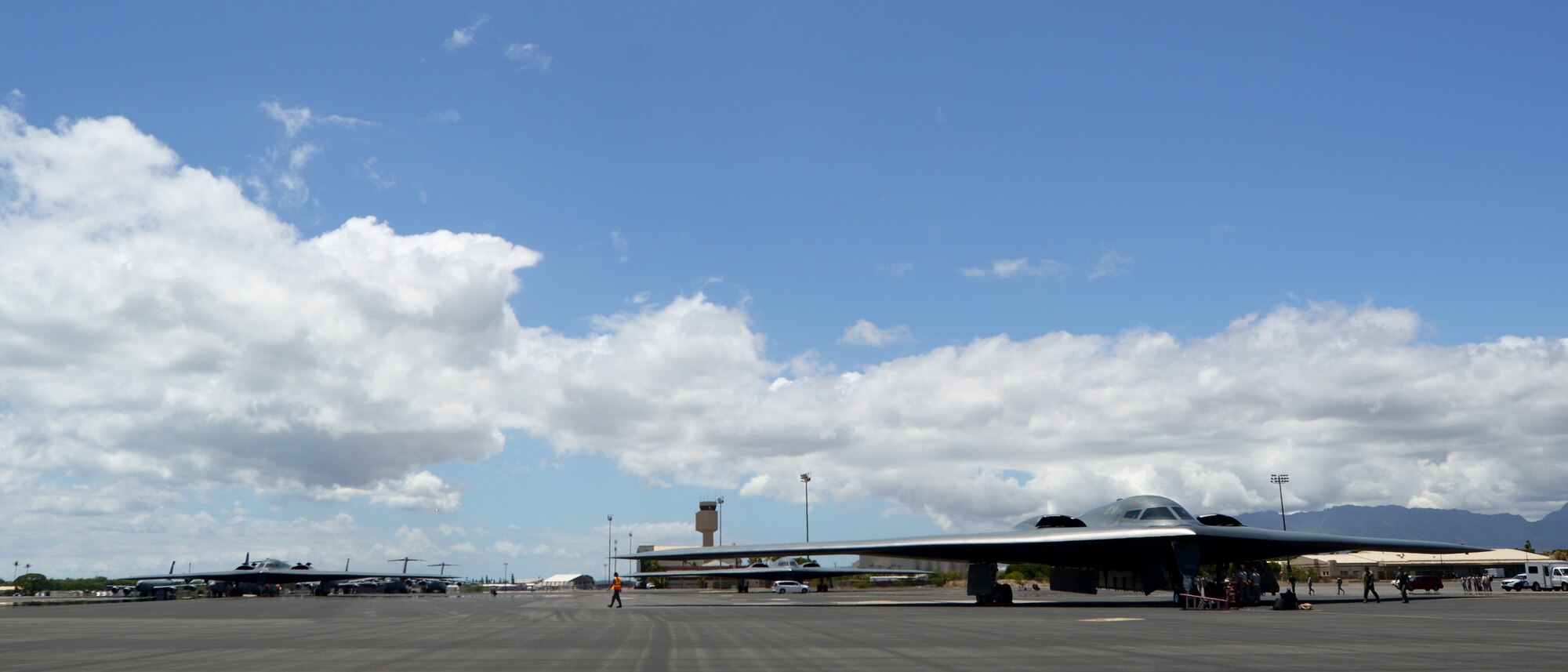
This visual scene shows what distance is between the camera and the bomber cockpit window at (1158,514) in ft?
114

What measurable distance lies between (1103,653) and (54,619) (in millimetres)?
32851

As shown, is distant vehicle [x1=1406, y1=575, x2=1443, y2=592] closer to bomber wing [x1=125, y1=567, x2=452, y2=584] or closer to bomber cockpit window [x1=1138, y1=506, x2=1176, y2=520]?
bomber cockpit window [x1=1138, y1=506, x2=1176, y2=520]

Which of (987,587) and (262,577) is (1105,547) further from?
(262,577)

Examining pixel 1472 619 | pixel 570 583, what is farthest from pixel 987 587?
pixel 570 583

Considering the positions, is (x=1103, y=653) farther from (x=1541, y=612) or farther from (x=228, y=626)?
(x=228, y=626)

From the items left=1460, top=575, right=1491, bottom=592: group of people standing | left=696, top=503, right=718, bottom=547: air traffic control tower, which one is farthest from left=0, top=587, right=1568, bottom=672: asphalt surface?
left=696, top=503, right=718, bottom=547: air traffic control tower

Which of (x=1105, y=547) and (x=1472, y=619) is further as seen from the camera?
(x=1105, y=547)

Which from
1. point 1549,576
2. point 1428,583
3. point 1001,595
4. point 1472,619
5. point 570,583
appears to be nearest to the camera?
point 1472,619

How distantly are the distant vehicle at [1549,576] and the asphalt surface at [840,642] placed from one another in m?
35.0

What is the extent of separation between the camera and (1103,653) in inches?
543

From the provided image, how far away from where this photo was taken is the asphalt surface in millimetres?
12586

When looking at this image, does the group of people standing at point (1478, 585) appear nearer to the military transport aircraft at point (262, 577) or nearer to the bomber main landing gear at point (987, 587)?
the bomber main landing gear at point (987, 587)

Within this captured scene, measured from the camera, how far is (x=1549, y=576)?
55.5 meters

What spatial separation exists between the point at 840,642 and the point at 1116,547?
21904 mm
